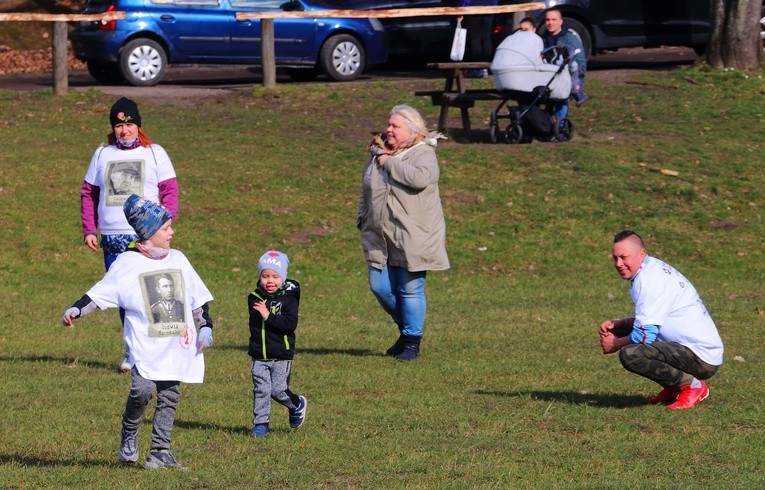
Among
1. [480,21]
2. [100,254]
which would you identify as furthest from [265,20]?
[100,254]

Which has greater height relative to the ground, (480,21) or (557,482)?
(480,21)

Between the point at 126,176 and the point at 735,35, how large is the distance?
50.2 feet

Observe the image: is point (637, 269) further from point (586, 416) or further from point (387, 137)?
point (387, 137)

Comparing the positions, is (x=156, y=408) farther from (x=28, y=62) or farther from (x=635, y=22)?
(x=28, y=62)

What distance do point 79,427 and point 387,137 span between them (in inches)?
133

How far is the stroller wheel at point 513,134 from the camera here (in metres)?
18.8

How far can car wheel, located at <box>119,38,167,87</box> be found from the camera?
2170cm

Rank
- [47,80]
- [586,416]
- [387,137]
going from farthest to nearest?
Result: [47,80]
[387,137]
[586,416]

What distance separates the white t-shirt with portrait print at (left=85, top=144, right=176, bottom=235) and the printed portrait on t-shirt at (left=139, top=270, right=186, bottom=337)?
279 cm

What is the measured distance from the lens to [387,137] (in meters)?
9.99

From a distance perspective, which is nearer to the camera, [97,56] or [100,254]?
[100,254]

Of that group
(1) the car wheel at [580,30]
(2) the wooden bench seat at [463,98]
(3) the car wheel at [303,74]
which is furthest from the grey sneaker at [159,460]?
(3) the car wheel at [303,74]

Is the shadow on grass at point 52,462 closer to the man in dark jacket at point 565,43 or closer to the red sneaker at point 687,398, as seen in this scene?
the red sneaker at point 687,398

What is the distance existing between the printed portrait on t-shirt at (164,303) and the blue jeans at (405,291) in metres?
3.71
